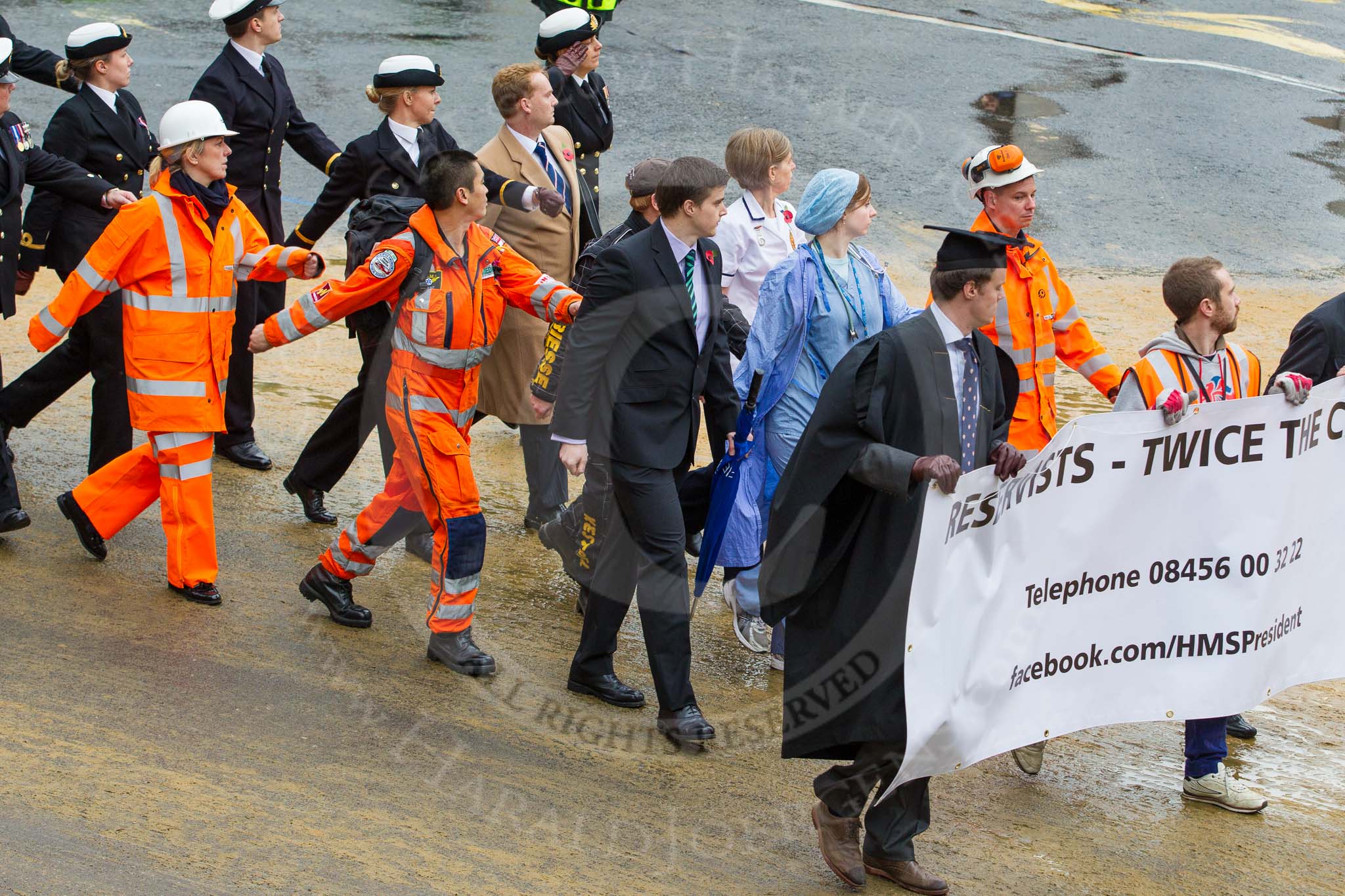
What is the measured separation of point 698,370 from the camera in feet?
16.9

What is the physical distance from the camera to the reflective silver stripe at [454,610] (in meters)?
5.42

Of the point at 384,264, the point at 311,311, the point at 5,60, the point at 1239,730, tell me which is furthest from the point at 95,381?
the point at 1239,730

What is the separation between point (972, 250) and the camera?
13.6 feet

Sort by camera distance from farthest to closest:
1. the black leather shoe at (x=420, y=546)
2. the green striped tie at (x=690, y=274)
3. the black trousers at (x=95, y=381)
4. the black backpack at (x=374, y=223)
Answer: the black leather shoe at (x=420, y=546) < the black trousers at (x=95, y=381) < the black backpack at (x=374, y=223) < the green striped tie at (x=690, y=274)

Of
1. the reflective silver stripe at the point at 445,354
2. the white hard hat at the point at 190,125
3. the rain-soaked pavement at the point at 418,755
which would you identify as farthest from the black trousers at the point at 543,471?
the white hard hat at the point at 190,125

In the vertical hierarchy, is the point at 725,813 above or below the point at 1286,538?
below

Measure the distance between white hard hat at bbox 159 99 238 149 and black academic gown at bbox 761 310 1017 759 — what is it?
288cm

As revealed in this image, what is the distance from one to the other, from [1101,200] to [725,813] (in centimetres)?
926

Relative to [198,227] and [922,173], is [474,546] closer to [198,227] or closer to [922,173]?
[198,227]

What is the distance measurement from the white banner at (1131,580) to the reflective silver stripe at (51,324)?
11.5 ft

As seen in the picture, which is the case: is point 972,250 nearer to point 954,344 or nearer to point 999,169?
point 954,344

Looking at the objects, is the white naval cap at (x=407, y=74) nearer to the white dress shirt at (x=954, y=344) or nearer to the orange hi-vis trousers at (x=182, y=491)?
the orange hi-vis trousers at (x=182, y=491)

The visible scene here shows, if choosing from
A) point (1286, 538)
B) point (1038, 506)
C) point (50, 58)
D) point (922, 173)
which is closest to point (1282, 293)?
point (922, 173)

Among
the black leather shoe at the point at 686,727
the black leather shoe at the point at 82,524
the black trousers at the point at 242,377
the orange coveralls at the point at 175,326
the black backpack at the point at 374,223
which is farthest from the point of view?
Result: the black trousers at the point at 242,377
